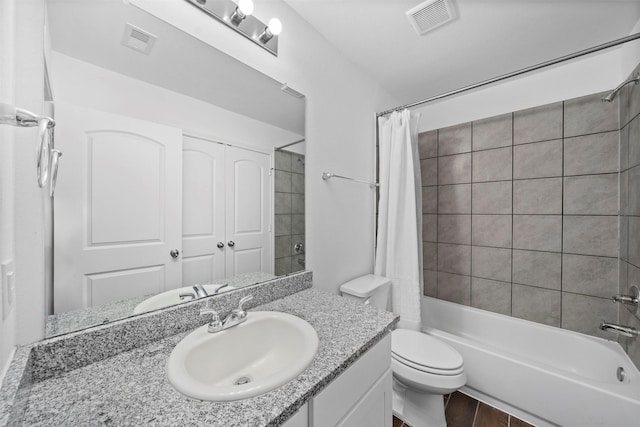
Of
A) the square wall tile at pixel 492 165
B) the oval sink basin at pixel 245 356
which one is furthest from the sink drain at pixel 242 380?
the square wall tile at pixel 492 165

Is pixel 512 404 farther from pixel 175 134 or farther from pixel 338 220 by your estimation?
pixel 175 134

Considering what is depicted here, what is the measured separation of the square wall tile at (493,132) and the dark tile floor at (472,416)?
1852 millimetres

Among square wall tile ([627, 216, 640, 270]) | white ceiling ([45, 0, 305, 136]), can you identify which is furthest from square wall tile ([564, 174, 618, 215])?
white ceiling ([45, 0, 305, 136])

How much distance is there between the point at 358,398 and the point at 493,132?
216 centimetres

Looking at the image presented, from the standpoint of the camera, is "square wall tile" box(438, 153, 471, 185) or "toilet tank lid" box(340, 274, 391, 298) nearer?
"toilet tank lid" box(340, 274, 391, 298)

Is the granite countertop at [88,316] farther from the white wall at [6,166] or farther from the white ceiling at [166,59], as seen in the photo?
the white ceiling at [166,59]

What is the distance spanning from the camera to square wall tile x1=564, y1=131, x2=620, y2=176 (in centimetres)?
154

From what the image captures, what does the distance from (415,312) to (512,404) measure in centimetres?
69

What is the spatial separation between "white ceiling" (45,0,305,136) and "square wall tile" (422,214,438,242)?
5.48ft

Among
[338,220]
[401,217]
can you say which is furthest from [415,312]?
[338,220]

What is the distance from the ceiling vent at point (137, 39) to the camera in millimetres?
752

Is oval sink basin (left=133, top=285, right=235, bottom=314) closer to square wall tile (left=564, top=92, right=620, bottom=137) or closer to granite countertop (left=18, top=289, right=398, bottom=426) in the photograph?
granite countertop (left=18, top=289, right=398, bottom=426)

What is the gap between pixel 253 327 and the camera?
2.90ft

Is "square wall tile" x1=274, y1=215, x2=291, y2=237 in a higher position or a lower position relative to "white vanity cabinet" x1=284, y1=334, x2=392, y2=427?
higher
